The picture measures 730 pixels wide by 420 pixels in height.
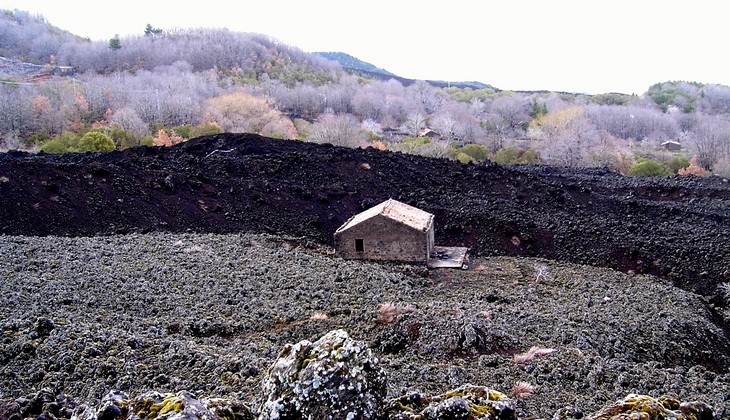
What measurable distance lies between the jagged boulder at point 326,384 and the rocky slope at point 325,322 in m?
0.81

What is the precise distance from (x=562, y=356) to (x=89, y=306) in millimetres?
10235

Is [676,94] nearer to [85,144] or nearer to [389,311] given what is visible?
[85,144]

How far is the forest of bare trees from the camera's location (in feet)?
177

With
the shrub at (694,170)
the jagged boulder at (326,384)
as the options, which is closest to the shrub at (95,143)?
the jagged boulder at (326,384)

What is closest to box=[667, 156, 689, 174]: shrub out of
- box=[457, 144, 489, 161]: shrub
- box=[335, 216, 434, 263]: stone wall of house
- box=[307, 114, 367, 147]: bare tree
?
box=[457, 144, 489, 161]: shrub

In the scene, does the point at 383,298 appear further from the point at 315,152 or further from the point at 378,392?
the point at 315,152

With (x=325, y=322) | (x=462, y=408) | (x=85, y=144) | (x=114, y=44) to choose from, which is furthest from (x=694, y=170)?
(x=114, y=44)

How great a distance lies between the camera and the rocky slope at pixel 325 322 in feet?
32.8

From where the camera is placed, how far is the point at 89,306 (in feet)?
45.1

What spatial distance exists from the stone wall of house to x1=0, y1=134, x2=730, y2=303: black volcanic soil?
3.91 meters

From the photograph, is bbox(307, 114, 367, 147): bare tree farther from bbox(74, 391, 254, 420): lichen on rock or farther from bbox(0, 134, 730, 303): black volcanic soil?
bbox(74, 391, 254, 420): lichen on rock

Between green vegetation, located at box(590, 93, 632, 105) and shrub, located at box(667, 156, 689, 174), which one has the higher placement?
green vegetation, located at box(590, 93, 632, 105)

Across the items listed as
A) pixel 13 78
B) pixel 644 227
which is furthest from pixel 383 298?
pixel 13 78

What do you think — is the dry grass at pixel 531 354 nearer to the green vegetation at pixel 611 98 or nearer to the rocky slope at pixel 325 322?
the rocky slope at pixel 325 322
